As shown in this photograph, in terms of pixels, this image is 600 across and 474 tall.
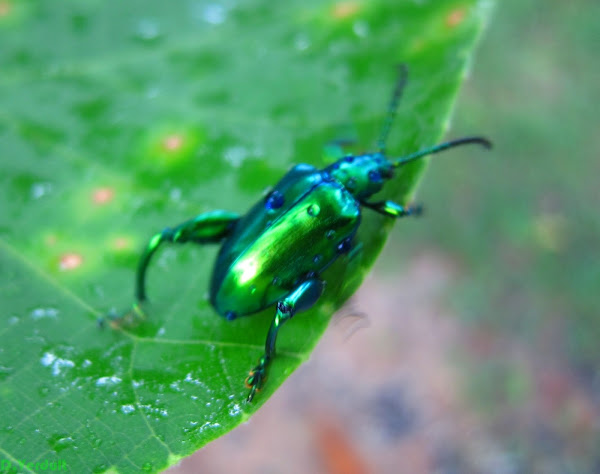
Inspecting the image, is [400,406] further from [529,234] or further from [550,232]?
[550,232]

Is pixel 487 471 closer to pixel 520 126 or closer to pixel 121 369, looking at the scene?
pixel 520 126

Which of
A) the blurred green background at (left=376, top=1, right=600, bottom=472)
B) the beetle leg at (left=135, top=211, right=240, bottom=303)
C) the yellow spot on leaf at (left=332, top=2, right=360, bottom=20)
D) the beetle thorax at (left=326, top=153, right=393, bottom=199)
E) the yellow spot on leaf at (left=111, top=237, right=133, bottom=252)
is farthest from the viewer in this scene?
the blurred green background at (left=376, top=1, right=600, bottom=472)

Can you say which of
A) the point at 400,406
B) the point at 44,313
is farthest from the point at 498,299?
the point at 44,313

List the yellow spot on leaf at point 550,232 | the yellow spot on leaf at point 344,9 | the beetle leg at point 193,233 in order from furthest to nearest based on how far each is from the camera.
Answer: the yellow spot on leaf at point 550,232, the yellow spot on leaf at point 344,9, the beetle leg at point 193,233

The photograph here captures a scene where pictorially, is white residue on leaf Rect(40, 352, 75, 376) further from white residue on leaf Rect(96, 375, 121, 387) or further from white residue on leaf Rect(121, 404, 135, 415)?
white residue on leaf Rect(121, 404, 135, 415)

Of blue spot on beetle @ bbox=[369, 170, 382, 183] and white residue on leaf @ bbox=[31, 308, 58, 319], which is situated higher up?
blue spot on beetle @ bbox=[369, 170, 382, 183]

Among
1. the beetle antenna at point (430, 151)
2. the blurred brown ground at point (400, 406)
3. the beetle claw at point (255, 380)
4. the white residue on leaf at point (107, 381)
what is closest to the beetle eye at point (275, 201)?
the beetle antenna at point (430, 151)

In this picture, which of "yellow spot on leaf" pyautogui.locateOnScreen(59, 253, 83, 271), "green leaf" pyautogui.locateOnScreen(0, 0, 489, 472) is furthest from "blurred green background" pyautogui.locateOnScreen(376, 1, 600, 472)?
"yellow spot on leaf" pyautogui.locateOnScreen(59, 253, 83, 271)

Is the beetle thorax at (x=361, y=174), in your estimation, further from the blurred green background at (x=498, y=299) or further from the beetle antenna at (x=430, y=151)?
the blurred green background at (x=498, y=299)

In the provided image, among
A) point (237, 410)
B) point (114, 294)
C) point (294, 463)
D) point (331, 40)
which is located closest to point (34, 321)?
point (114, 294)
